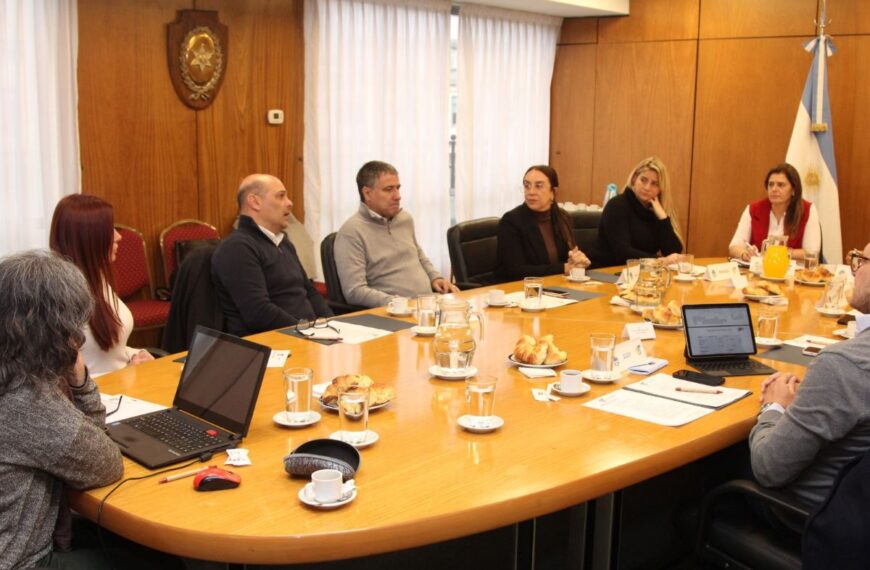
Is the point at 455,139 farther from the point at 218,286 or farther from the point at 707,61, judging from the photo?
the point at 218,286

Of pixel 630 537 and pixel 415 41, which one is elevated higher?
pixel 415 41

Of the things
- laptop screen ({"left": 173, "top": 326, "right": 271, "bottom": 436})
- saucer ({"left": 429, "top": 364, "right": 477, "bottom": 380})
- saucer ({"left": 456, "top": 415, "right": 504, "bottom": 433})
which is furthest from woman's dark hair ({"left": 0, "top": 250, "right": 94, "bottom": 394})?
saucer ({"left": 429, "top": 364, "right": 477, "bottom": 380})

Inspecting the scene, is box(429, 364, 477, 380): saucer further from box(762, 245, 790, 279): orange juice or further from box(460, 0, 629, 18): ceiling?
box(460, 0, 629, 18): ceiling

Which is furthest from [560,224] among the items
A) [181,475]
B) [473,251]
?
[181,475]

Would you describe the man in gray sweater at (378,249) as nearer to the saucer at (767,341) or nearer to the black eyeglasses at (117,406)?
the saucer at (767,341)

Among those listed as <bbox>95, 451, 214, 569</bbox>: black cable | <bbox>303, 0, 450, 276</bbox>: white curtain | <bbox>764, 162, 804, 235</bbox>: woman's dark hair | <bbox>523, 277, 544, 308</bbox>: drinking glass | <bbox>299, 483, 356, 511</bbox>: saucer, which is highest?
<bbox>303, 0, 450, 276</bbox>: white curtain

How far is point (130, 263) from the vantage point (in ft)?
16.5

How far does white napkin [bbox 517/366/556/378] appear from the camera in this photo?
2.57m

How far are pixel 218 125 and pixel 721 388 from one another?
389 centimetres

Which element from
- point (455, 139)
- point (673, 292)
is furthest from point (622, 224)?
point (455, 139)

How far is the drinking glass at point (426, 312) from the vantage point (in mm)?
3094

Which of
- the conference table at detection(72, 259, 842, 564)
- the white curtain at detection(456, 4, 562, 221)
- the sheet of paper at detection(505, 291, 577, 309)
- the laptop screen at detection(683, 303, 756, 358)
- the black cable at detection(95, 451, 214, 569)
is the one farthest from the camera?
the white curtain at detection(456, 4, 562, 221)

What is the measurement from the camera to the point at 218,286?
3521mm

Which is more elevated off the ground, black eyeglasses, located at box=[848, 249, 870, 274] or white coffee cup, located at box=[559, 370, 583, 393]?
black eyeglasses, located at box=[848, 249, 870, 274]
